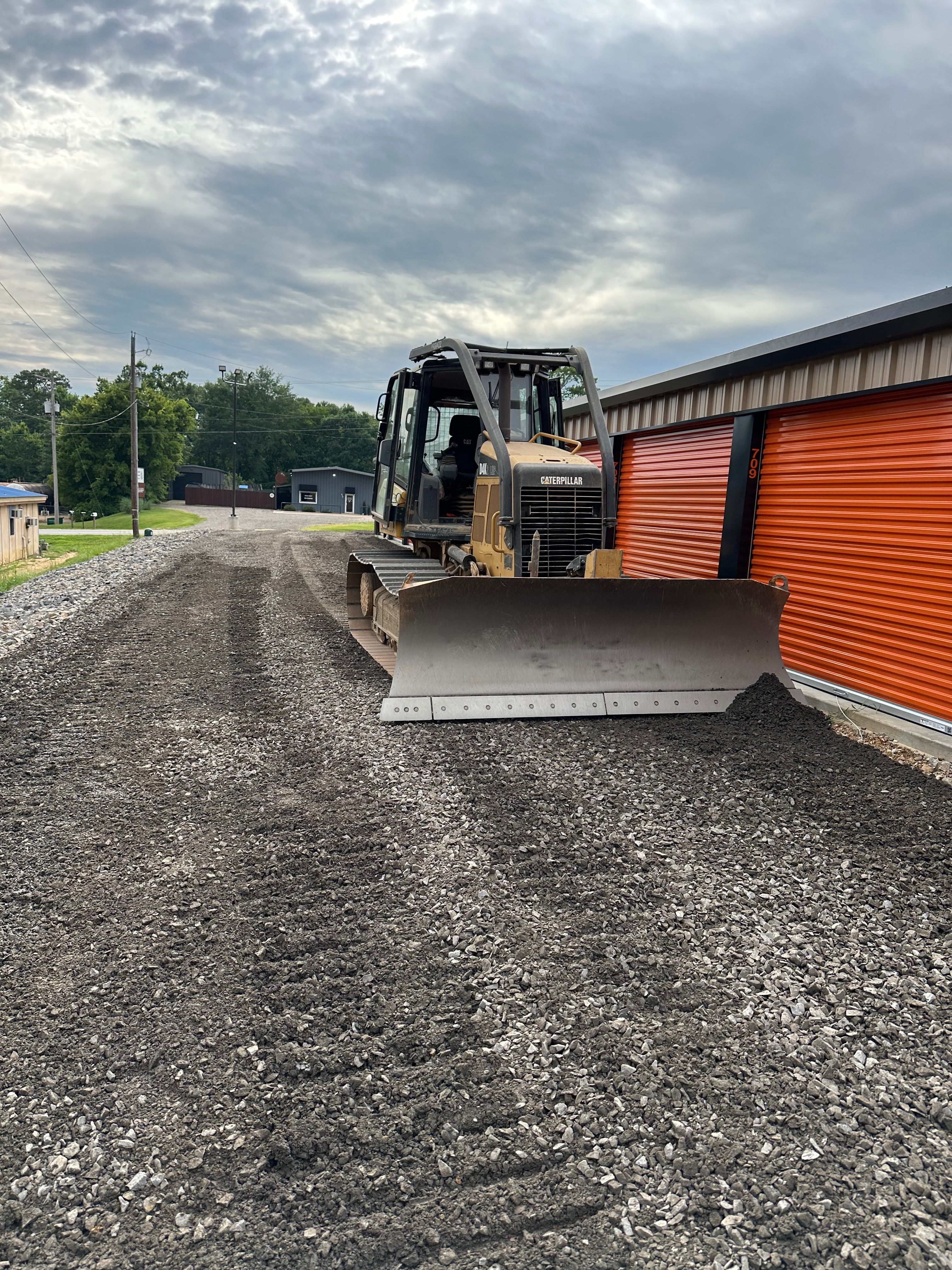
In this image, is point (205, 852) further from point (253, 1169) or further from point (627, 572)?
point (627, 572)

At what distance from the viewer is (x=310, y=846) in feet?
13.4

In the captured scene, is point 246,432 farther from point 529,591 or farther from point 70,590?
point 529,591

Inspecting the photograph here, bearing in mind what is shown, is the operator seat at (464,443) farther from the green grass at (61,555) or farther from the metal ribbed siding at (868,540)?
the green grass at (61,555)

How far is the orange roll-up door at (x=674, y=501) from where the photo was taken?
9.80m

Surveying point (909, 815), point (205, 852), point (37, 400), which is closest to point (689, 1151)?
point (205, 852)

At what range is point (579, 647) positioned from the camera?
21.4ft

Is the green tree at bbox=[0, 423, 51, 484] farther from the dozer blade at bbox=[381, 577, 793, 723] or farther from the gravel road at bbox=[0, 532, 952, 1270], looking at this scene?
the gravel road at bbox=[0, 532, 952, 1270]

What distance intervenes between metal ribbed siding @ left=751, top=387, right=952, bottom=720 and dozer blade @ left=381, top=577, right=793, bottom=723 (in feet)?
3.45

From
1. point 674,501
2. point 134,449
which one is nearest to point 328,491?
point 134,449

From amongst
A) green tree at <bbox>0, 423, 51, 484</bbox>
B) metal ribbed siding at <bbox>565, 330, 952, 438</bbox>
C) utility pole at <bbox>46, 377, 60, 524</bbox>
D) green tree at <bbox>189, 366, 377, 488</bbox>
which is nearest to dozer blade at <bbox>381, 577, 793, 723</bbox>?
metal ribbed siding at <bbox>565, 330, 952, 438</bbox>

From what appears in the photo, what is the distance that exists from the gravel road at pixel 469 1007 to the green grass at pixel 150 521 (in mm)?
29759

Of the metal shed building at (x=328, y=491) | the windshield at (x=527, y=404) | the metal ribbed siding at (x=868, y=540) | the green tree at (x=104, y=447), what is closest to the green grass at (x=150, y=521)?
the green tree at (x=104, y=447)

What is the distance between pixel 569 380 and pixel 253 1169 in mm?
49931

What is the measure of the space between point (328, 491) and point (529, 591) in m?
58.3
